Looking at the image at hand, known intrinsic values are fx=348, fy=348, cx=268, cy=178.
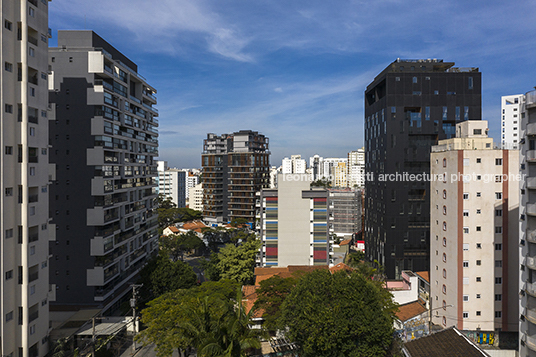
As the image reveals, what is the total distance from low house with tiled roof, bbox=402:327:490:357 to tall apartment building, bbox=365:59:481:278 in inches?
913

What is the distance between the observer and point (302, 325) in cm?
2331

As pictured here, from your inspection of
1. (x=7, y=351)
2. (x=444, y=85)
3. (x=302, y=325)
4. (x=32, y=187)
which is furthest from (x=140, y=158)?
(x=444, y=85)

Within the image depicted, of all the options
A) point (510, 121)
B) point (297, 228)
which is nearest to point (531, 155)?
point (297, 228)

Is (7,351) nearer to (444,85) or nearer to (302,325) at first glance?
(302,325)

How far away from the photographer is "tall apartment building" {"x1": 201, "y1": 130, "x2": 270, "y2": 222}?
93.2m

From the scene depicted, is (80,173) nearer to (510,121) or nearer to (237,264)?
(237,264)

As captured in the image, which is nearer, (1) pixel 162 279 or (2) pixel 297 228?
(1) pixel 162 279

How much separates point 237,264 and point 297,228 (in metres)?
10.1

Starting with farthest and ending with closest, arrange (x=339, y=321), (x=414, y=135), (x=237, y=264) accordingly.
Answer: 1. (x=414, y=135)
2. (x=237, y=264)
3. (x=339, y=321)

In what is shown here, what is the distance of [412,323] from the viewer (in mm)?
38594

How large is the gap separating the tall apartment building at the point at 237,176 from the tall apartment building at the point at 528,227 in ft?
228

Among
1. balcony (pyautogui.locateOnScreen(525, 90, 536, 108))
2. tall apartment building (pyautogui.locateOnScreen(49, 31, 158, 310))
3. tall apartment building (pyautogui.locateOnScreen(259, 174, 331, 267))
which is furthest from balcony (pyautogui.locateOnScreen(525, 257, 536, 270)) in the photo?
tall apartment building (pyautogui.locateOnScreen(49, 31, 158, 310))

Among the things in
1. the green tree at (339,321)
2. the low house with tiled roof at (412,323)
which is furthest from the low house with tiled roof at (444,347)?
the low house with tiled roof at (412,323)

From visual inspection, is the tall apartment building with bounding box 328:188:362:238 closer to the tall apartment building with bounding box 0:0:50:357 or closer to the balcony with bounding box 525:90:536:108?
the balcony with bounding box 525:90:536:108
